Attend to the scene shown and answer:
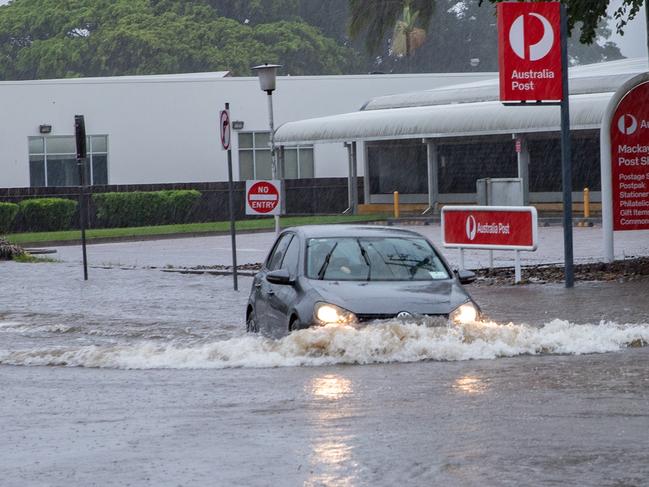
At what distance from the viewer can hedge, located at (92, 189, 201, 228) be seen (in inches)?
1956

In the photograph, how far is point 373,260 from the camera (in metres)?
13.9

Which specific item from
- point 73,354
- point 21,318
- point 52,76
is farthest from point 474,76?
point 73,354

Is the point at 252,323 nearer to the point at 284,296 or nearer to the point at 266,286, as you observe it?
the point at 266,286

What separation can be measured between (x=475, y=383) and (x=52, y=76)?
74065 mm

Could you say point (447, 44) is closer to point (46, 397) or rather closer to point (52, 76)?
point (52, 76)

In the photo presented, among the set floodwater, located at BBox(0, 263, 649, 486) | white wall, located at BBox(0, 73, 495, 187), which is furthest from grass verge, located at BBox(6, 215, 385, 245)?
floodwater, located at BBox(0, 263, 649, 486)

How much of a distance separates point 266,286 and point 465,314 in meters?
2.36

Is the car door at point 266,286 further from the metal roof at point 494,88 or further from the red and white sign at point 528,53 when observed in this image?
the metal roof at point 494,88

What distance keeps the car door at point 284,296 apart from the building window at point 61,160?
126 ft

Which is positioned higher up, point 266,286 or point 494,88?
point 494,88

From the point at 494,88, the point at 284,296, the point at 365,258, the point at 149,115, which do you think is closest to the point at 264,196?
the point at 365,258

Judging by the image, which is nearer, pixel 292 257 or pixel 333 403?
pixel 333 403

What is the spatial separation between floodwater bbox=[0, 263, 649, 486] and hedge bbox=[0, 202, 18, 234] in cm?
2936

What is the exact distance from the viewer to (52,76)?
82.4 meters
